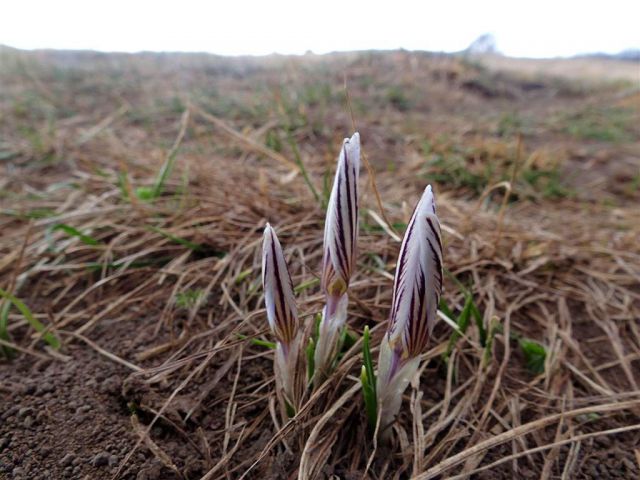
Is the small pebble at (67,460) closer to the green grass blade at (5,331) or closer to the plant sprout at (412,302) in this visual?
the green grass blade at (5,331)

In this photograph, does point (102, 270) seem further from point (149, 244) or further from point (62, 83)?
point (62, 83)

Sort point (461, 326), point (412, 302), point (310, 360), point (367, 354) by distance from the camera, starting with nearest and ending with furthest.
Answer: point (412, 302)
point (367, 354)
point (310, 360)
point (461, 326)

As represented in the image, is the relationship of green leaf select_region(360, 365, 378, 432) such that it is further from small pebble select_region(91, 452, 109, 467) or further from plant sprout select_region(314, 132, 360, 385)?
small pebble select_region(91, 452, 109, 467)

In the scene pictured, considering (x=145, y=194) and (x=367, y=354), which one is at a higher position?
(x=367, y=354)

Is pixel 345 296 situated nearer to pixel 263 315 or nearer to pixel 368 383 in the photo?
pixel 368 383

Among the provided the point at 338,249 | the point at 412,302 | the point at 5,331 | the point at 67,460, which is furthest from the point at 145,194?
the point at 412,302

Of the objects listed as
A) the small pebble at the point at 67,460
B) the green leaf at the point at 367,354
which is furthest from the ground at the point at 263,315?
the green leaf at the point at 367,354

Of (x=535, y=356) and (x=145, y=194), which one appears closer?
(x=535, y=356)
